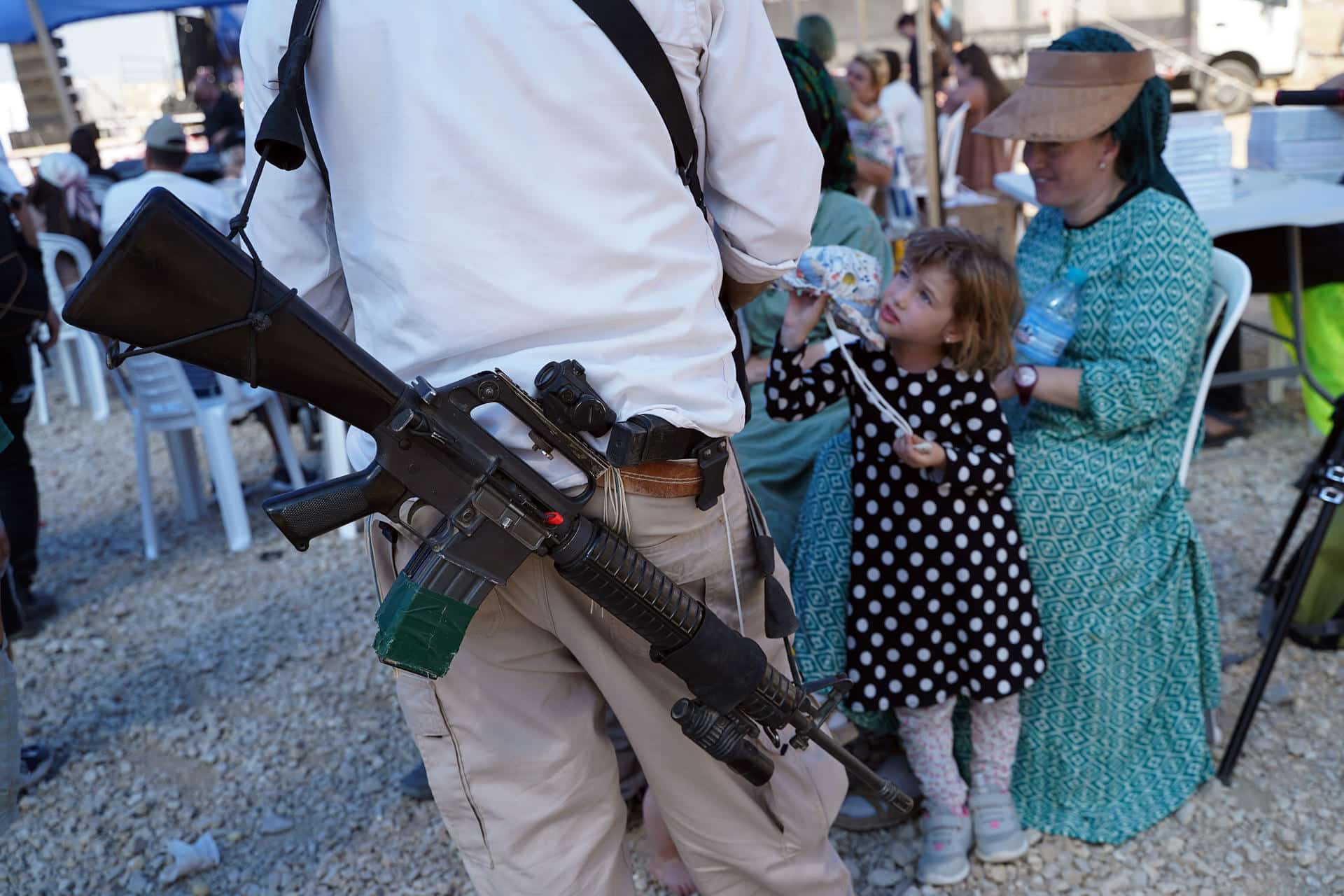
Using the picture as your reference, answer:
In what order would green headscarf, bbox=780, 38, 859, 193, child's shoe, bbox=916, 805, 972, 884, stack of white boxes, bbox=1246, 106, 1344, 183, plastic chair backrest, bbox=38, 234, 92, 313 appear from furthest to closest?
1. plastic chair backrest, bbox=38, 234, 92, 313
2. stack of white boxes, bbox=1246, 106, 1344, 183
3. green headscarf, bbox=780, 38, 859, 193
4. child's shoe, bbox=916, 805, 972, 884

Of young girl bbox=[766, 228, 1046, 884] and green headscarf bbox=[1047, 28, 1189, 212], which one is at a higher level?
green headscarf bbox=[1047, 28, 1189, 212]

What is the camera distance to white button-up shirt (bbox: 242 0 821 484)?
1408 mm

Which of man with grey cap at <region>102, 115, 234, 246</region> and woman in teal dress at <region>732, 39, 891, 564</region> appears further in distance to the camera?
man with grey cap at <region>102, 115, 234, 246</region>

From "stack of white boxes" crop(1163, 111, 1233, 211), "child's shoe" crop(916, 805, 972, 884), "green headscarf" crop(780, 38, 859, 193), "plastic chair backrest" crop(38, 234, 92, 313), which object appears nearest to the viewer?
"child's shoe" crop(916, 805, 972, 884)

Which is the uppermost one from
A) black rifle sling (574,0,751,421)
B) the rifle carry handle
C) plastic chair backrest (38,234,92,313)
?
black rifle sling (574,0,751,421)

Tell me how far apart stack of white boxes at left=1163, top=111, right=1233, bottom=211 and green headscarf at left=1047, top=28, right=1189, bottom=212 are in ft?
5.10

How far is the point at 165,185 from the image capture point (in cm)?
484

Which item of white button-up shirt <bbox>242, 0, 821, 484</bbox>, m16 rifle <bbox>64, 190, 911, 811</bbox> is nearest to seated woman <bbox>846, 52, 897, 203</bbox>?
white button-up shirt <bbox>242, 0, 821, 484</bbox>

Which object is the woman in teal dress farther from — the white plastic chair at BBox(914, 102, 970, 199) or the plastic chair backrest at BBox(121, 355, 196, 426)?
the white plastic chair at BBox(914, 102, 970, 199)

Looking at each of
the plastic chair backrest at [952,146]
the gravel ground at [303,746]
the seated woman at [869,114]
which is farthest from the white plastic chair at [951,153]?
the gravel ground at [303,746]

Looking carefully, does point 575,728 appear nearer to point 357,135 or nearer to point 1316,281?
point 357,135

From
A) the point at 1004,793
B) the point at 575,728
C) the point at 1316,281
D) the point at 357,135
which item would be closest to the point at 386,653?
the point at 575,728

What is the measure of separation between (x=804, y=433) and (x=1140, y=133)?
1016 mm

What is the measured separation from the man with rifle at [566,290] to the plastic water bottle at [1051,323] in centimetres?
93
